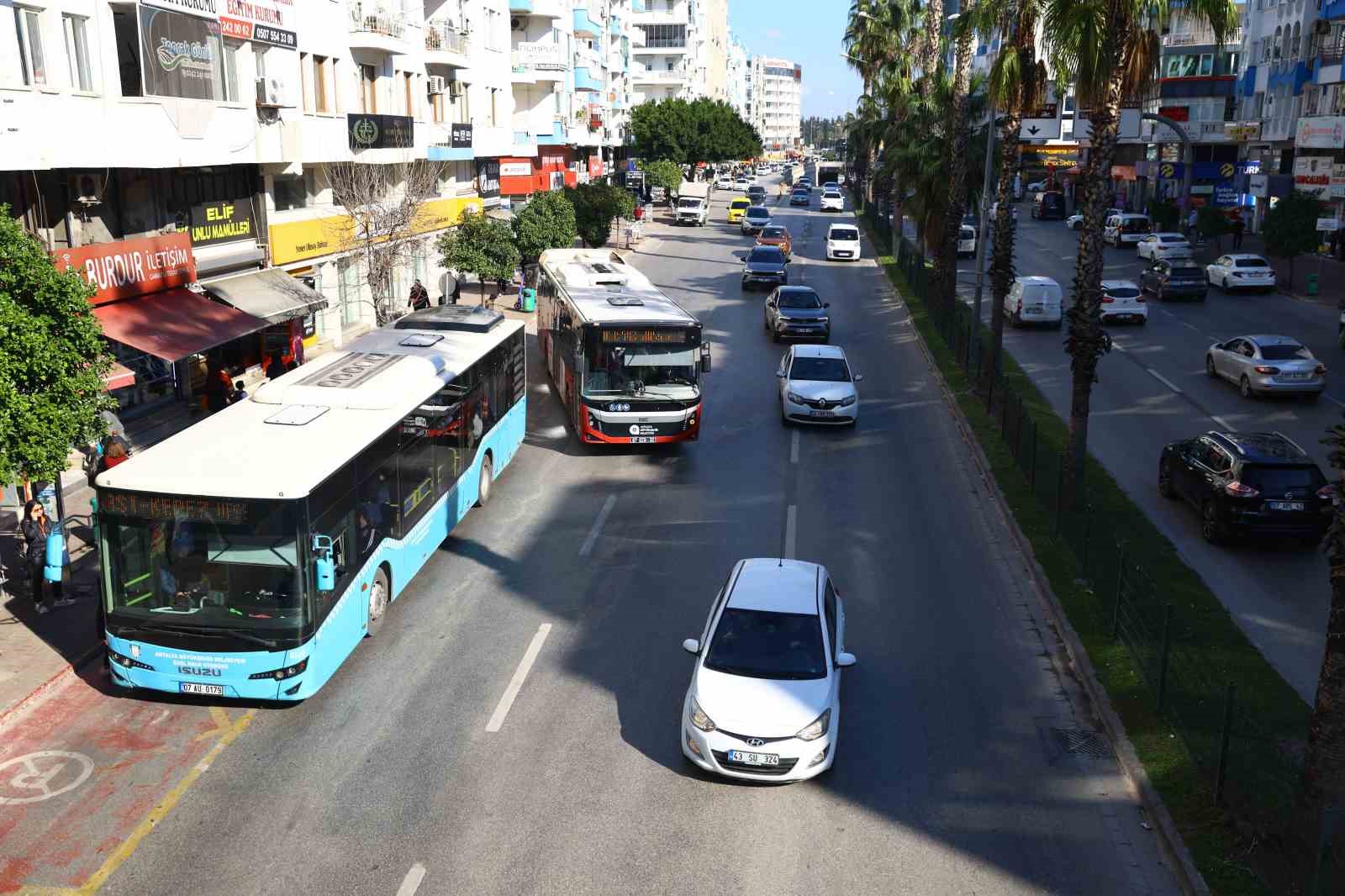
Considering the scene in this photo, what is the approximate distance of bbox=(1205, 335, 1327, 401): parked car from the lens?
2911 centimetres

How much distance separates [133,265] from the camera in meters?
24.8

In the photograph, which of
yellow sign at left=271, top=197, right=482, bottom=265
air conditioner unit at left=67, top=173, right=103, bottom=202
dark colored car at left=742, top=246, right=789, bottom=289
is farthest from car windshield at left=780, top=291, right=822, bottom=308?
air conditioner unit at left=67, top=173, right=103, bottom=202

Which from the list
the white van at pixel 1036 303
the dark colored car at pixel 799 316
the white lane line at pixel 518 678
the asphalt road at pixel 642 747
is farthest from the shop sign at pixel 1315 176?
the white lane line at pixel 518 678

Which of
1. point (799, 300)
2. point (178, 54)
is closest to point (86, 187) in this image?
point (178, 54)

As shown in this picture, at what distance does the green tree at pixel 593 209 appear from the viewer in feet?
184

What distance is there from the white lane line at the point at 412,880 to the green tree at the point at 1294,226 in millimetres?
48909

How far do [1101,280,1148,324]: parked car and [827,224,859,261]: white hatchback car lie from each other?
22.3m

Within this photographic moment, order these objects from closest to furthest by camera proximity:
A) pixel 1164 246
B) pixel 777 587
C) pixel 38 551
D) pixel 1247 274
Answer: pixel 777 587 → pixel 38 551 → pixel 1247 274 → pixel 1164 246

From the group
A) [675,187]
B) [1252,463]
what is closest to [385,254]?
[1252,463]

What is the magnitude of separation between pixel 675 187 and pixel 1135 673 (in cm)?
8333

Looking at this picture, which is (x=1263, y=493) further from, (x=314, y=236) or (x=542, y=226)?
(x=542, y=226)

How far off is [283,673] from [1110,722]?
9.61 m

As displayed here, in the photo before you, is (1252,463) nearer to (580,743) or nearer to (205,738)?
(580,743)

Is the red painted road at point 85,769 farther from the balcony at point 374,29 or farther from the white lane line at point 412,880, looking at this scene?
the balcony at point 374,29
